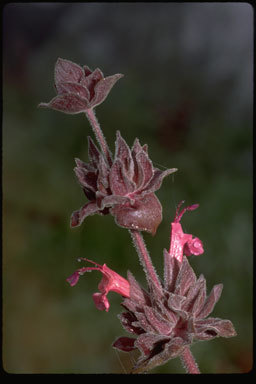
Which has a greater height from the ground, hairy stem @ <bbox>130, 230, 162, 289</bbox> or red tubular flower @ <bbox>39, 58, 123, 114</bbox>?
red tubular flower @ <bbox>39, 58, 123, 114</bbox>

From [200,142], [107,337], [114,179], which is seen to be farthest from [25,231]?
[114,179]

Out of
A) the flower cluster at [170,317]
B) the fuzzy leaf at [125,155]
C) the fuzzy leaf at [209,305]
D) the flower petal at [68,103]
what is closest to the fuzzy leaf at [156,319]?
the flower cluster at [170,317]

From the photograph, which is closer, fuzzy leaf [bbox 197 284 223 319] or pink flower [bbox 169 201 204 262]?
fuzzy leaf [bbox 197 284 223 319]

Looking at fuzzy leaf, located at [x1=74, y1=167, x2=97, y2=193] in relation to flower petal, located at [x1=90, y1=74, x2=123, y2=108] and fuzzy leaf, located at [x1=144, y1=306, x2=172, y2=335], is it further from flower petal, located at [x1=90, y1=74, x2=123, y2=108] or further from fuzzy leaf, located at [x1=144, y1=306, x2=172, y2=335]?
fuzzy leaf, located at [x1=144, y1=306, x2=172, y2=335]

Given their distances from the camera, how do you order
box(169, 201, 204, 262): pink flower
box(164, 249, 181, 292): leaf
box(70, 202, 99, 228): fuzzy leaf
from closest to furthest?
box(70, 202, 99, 228): fuzzy leaf
box(164, 249, 181, 292): leaf
box(169, 201, 204, 262): pink flower

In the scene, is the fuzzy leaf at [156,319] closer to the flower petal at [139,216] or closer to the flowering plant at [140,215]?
the flowering plant at [140,215]

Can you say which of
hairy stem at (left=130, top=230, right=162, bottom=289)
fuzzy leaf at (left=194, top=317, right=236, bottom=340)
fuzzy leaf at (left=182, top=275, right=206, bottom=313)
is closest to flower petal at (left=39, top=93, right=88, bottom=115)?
hairy stem at (left=130, top=230, right=162, bottom=289)

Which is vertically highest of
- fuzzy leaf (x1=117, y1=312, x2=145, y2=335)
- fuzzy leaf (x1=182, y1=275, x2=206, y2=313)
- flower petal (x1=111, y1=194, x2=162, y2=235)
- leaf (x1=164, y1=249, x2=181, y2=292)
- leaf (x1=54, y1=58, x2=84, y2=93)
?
leaf (x1=54, y1=58, x2=84, y2=93)

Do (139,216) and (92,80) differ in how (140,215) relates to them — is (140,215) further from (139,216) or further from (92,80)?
(92,80)
